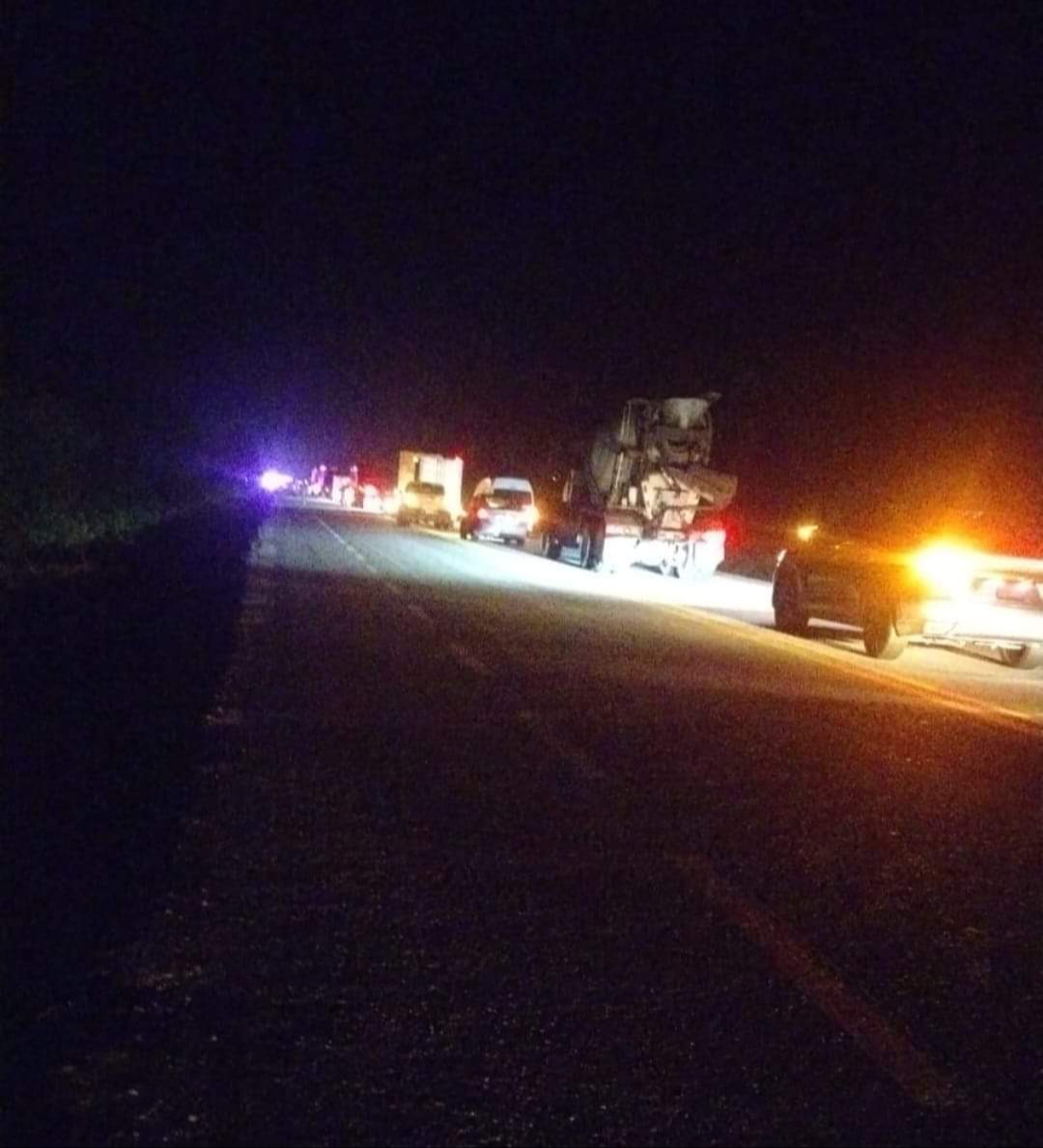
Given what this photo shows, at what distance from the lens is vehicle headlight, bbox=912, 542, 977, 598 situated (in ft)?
46.3

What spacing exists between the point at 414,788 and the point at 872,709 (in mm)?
5437

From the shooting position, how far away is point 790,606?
1773cm

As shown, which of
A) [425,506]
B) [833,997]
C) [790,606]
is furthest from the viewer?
[425,506]

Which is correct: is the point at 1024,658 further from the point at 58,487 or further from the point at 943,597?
the point at 58,487

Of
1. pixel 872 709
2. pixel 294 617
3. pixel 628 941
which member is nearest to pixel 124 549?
pixel 294 617

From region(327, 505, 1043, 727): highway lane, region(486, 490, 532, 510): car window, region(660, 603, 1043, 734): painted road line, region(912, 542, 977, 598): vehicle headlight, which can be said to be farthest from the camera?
region(486, 490, 532, 510): car window

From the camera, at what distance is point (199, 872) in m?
5.31

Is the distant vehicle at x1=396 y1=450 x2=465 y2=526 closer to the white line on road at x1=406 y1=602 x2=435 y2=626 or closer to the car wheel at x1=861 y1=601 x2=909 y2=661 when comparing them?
the white line on road at x1=406 y1=602 x2=435 y2=626

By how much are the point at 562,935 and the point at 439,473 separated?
1964 inches

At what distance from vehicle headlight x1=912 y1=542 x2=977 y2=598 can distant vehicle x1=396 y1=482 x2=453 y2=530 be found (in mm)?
38969

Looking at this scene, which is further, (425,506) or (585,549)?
(425,506)

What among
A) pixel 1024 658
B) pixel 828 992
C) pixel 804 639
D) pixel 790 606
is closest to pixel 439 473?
pixel 790 606

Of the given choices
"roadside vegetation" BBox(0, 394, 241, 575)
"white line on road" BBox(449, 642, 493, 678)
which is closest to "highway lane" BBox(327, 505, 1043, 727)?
"white line on road" BBox(449, 642, 493, 678)

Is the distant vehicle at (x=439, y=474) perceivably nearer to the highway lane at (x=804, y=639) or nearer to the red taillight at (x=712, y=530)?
the highway lane at (x=804, y=639)
